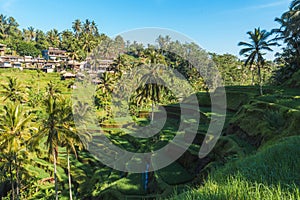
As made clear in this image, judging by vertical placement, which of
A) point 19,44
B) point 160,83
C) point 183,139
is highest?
point 19,44

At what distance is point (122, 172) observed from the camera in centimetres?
2614

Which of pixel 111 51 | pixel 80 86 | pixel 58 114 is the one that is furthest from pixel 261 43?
pixel 111 51

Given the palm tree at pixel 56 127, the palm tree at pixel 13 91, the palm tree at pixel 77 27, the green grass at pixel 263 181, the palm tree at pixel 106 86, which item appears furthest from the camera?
the palm tree at pixel 77 27

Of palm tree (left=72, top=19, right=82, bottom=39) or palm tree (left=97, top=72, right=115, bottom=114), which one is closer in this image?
palm tree (left=97, top=72, right=115, bottom=114)

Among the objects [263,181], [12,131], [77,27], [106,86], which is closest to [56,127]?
[12,131]

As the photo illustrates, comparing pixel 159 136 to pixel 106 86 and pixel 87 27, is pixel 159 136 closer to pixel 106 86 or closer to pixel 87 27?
pixel 106 86

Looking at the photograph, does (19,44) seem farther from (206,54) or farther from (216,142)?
(216,142)

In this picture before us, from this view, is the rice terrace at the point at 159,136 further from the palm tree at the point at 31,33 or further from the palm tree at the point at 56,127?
the palm tree at the point at 31,33

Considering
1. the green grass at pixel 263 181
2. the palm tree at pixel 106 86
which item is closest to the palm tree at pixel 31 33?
the palm tree at pixel 106 86

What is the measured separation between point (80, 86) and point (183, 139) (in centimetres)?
4765

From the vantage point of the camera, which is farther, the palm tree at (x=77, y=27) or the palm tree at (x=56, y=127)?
the palm tree at (x=77, y=27)

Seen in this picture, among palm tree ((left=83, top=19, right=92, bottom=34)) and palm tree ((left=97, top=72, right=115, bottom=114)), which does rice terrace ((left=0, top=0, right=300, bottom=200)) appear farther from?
palm tree ((left=83, top=19, right=92, bottom=34))

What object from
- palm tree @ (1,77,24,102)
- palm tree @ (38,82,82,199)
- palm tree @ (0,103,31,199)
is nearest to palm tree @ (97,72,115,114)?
palm tree @ (1,77,24,102)

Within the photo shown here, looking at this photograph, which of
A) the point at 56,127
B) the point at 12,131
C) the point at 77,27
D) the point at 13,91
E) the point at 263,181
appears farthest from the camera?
the point at 77,27
